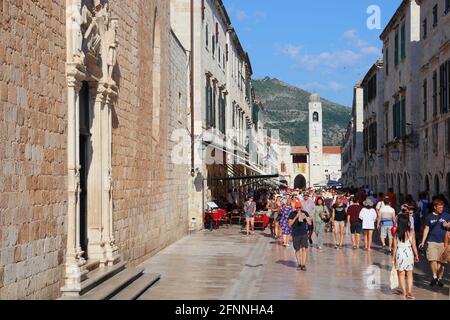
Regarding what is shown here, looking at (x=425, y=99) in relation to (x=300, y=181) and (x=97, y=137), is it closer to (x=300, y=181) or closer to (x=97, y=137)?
(x=97, y=137)

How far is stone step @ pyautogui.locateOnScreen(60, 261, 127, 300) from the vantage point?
10.2 m

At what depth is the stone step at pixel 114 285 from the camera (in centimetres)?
1046

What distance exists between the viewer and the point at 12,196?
828 cm

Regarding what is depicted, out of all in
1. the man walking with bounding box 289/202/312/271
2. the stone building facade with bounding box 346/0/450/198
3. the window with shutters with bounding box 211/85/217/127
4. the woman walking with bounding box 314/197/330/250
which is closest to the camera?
the man walking with bounding box 289/202/312/271

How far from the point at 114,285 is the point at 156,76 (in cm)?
836

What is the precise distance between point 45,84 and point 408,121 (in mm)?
25890

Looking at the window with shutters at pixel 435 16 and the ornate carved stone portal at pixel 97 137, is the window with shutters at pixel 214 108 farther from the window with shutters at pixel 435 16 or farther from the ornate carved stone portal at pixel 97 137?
the ornate carved stone portal at pixel 97 137

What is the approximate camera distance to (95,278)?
11.3 metres

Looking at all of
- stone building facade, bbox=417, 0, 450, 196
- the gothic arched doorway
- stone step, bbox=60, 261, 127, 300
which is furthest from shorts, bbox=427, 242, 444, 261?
the gothic arched doorway

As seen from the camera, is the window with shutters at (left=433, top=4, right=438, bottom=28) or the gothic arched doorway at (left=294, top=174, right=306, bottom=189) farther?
the gothic arched doorway at (left=294, top=174, right=306, bottom=189)

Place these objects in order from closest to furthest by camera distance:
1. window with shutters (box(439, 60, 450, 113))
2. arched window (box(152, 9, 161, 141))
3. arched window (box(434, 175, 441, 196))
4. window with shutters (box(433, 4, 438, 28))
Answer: arched window (box(152, 9, 161, 141)), window with shutters (box(439, 60, 450, 113)), arched window (box(434, 175, 441, 196)), window with shutters (box(433, 4, 438, 28))

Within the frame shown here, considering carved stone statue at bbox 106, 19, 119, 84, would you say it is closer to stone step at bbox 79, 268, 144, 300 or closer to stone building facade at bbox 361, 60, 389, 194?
stone step at bbox 79, 268, 144, 300

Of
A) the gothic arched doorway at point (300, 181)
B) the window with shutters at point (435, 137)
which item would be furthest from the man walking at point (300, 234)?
the gothic arched doorway at point (300, 181)

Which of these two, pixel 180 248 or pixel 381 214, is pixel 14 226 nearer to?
pixel 180 248
